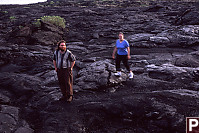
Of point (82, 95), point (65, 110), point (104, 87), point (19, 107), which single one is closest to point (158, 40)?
point (104, 87)

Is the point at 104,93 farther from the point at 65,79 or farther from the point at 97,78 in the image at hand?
the point at 65,79

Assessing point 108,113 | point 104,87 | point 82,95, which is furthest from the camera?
point 104,87

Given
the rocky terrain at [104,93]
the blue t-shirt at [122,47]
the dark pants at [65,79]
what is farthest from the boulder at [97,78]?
the blue t-shirt at [122,47]

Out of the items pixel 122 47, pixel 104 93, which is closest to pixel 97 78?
pixel 104 93

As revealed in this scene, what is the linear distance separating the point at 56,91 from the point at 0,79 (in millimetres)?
3626

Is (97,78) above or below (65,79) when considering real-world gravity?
below

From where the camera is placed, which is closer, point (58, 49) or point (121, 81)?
point (58, 49)

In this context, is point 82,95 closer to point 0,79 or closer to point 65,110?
point 65,110

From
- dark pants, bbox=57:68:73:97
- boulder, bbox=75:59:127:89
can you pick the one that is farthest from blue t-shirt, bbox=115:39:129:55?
dark pants, bbox=57:68:73:97

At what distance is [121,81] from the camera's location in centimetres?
778

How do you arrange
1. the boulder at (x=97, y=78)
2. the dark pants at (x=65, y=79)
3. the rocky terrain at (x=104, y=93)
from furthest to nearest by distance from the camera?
the boulder at (x=97, y=78), the dark pants at (x=65, y=79), the rocky terrain at (x=104, y=93)

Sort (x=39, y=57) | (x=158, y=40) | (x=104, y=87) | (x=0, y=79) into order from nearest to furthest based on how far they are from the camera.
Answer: (x=104, y=87), (x=0, y=79), (x=39, y=57), (x=158, y=40)

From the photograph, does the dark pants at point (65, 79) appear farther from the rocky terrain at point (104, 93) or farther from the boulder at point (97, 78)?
the boulder at point (97, 78)

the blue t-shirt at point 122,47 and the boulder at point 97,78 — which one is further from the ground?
the blue t-shirt at point 122,47
